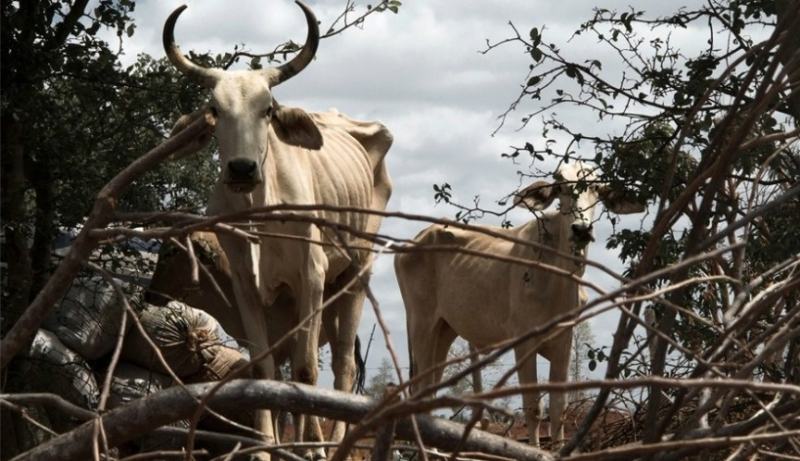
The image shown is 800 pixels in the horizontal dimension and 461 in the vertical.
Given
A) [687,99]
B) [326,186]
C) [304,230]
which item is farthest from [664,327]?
[326,186]

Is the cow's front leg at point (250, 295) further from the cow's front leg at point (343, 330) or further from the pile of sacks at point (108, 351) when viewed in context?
the pile of sacks at point (108, 351)

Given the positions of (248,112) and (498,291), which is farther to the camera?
(498,291)

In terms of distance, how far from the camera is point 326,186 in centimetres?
924

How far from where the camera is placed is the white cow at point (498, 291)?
10203 millimetres

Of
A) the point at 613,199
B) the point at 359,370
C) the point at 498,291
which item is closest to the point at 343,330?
the point at 359,370

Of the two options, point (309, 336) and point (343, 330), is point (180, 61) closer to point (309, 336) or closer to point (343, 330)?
point (309, 336)

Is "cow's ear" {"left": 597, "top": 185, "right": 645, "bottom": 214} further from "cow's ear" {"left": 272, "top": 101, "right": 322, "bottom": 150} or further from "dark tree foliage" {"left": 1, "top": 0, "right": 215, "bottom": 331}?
"dark tree foliage" {"left": 1, "top": 0, "right": 215, "bottom": 331}

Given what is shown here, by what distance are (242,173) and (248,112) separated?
0.39 m

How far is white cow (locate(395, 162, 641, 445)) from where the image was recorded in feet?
33.5

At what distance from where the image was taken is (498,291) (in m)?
11.8

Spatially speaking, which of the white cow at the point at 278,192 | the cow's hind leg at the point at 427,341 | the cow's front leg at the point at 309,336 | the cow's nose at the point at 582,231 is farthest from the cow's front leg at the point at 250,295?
the cow's hind leg at the point at 427,341

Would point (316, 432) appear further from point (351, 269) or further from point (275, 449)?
point (275, 449)

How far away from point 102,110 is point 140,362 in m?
2.05

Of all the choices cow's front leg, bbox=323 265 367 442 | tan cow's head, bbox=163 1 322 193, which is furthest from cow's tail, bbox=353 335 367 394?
tan cow's head, bbox=163 1 322 193
